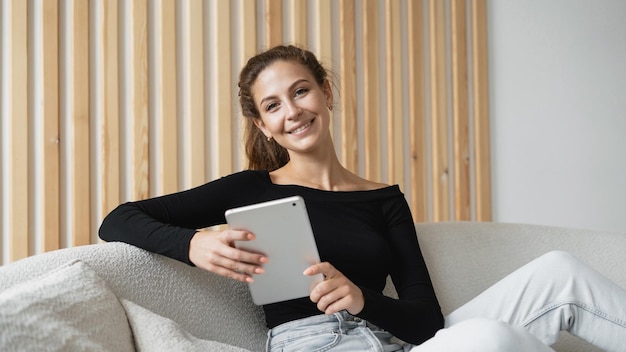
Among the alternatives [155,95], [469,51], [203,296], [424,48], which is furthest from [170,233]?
[469,51]

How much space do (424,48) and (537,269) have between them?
→ 1.41 m

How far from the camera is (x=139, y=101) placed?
203 cm

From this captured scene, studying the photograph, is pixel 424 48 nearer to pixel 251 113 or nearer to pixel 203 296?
pixel 251 113

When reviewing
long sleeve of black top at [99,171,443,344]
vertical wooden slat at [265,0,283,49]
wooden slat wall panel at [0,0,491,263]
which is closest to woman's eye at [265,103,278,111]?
long sleeve of black top at [99,171,443,344]

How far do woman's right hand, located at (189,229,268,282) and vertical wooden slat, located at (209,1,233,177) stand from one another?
88 cm

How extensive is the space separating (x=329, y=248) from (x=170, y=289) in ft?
0.99

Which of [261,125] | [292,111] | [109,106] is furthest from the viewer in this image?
[109,106]

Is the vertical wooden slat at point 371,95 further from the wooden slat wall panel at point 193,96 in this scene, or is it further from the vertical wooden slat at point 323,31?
the wooden slat wall panel at point 193,96

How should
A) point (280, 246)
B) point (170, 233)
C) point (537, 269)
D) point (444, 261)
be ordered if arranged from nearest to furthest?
point (280, 246)
point (170, 233)
point (537, 269)
point (444, 261)

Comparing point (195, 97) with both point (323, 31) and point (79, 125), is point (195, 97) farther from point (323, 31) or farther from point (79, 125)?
point (323, 31)

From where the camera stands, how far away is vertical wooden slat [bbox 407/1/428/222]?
264 centimetres

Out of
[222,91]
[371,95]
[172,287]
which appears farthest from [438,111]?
[172,287]

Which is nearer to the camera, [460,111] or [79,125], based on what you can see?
[79,125]

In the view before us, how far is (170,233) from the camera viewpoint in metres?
1.35
